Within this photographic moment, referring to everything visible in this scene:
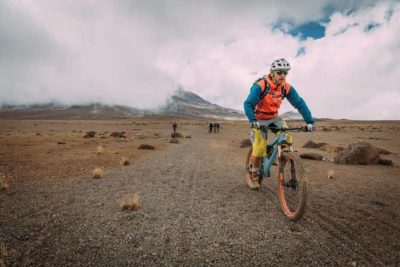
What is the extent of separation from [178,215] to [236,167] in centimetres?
620

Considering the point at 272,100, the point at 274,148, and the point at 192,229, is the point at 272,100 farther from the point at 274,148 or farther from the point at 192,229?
the point at 192,229

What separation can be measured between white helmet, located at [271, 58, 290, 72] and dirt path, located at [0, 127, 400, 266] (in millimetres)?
3021

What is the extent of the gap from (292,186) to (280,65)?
257 centimetres

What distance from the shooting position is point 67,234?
4.09m

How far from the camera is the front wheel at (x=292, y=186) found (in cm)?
448

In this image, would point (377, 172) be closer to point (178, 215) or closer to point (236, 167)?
point (236, 167)

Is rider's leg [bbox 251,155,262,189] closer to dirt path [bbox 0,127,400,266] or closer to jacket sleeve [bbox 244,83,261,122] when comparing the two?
dirt path [bbox 0,127,400,266]

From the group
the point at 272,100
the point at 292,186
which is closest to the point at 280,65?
the point at 272,100

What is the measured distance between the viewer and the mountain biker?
548 cm

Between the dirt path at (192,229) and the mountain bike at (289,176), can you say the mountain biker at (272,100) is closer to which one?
the mountain bike at (289,176)

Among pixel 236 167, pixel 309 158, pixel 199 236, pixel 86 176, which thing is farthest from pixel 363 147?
pixel 86 176

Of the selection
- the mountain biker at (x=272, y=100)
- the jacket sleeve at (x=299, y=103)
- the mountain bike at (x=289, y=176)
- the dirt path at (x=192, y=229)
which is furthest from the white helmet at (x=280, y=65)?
the dirt path at (x=192, y=229)

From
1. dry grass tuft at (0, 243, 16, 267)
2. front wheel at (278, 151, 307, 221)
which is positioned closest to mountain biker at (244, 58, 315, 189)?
front wheel at (278, 151, 307, 221)

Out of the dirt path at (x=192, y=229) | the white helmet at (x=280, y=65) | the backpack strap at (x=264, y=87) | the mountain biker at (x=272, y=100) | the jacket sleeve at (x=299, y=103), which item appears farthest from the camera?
the jacket sleeve at (x=299, y=103)
